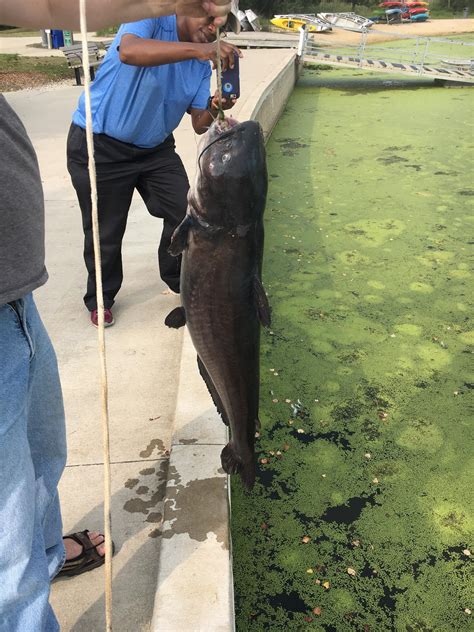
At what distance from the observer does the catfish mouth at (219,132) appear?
1642 millimetres

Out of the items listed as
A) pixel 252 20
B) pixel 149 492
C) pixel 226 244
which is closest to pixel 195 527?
pixel 149 492

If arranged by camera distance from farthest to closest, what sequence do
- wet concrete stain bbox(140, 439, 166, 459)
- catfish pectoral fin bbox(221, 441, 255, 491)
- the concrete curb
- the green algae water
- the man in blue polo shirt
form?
the man in blue polo shirt < wet concrete stain bbox(140, 439, 166, 459) < the green algae water < catfish pectoral fin bbox(221, 441, 255, 491) < the concrete curb

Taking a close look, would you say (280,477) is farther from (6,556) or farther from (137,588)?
(6,556)

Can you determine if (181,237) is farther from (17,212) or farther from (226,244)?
(17,212)

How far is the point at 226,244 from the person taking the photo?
1.64 metres

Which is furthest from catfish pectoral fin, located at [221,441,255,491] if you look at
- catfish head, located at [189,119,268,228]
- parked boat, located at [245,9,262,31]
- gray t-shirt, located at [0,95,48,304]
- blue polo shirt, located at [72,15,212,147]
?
parked boat, located at [245,9,262,31]

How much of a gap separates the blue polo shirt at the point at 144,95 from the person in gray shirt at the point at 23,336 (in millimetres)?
1406

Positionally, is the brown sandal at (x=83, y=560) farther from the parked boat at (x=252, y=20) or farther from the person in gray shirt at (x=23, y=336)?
the parked boat at (x=252, y=20)

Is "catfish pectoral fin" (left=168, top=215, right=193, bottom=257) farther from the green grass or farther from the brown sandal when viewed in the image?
the green grass

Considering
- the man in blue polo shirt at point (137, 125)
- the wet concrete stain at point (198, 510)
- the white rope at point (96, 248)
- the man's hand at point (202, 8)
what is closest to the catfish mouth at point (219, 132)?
the man's hand at point (202, 8)

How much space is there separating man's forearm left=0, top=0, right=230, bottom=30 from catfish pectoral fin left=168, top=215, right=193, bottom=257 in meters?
0.54

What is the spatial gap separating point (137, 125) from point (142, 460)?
5.53ft

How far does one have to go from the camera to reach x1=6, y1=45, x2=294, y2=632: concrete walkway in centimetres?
186

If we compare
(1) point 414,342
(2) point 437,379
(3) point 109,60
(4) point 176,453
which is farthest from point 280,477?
(3) point 109,60
